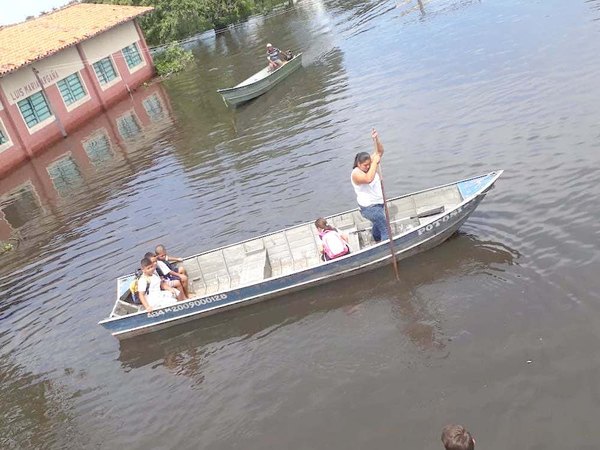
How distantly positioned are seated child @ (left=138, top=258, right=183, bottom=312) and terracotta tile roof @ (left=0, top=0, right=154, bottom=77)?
20179 millimetres

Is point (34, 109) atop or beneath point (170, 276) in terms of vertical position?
atop

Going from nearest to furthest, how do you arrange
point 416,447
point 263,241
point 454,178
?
point 416,447
point 263,241
point 454,178

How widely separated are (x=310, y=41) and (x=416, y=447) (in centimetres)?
3235

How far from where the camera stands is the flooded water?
343 inches

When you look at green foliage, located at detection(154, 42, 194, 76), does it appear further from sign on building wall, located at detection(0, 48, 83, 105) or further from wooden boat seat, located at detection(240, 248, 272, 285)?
wooden boat seat, located at detection(240, 248, 272, 285)

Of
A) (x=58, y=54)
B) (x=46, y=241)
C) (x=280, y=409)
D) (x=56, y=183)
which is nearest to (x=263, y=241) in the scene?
(x=280, y=409)

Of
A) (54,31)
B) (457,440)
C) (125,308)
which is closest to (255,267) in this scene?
(125,308)

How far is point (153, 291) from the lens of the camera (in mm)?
12266

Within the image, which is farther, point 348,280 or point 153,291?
point 153,291

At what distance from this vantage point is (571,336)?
346 inches

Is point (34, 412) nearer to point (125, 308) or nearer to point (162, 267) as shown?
point (125, 308)

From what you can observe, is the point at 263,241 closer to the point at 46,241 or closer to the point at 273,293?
the point at 273,293

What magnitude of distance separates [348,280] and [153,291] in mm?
3891

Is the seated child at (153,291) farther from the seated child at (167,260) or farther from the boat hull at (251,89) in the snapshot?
the boat hull at (251,89)
